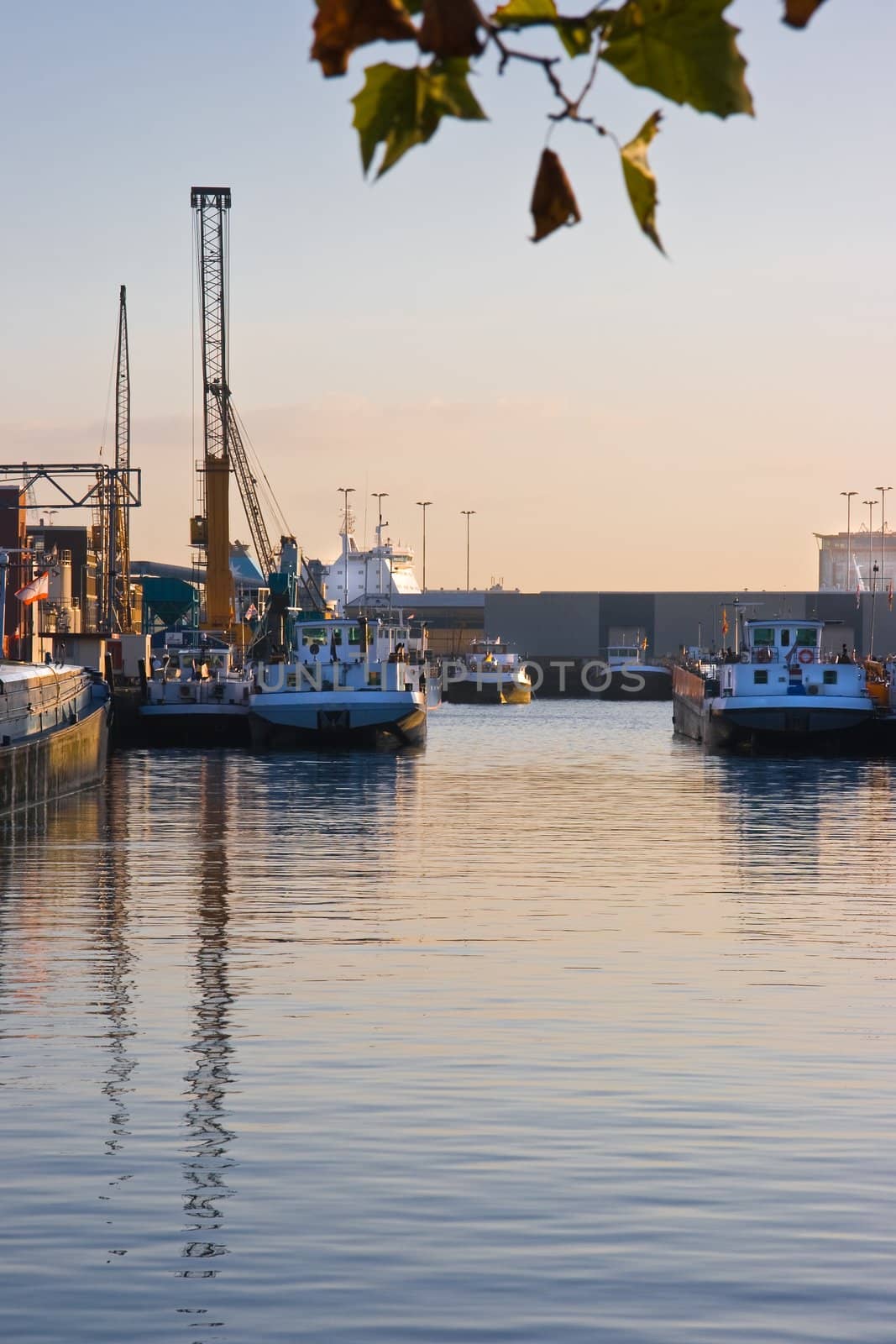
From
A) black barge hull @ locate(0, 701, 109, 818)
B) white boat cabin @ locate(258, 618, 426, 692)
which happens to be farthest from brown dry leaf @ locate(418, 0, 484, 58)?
white boat cabin @ locate(258, 618, 426, 692)

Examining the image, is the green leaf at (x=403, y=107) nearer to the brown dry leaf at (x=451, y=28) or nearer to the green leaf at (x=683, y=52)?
the brown dry leaf at (x=451, y=28)

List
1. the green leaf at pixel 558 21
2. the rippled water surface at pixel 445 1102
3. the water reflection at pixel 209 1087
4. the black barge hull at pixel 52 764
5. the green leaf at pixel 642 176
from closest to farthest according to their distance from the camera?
1. the green leaf at pixel 558 21
2. the green leaf at pixel 642 176
3. the rippled water surface at pixel 445 1102
4. the water reflection at pixel 209 1087
5. the black barge hull at pixel 52 764

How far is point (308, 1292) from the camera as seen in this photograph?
1190 centimetres

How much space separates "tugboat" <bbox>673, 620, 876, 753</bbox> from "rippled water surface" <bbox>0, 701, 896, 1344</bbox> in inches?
1763

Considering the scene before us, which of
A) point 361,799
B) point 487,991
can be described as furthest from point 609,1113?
point 361,799

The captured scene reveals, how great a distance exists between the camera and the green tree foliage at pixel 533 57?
349 cm

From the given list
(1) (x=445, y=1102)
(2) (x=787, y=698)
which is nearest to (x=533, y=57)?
(1) (x=445, y=1102)

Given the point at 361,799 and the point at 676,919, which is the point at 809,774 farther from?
the point at 676,919

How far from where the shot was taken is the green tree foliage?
11.4ft

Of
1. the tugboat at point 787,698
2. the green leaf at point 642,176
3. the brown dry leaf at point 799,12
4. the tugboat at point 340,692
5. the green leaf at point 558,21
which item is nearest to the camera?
the brown dry leaf at point 799,12

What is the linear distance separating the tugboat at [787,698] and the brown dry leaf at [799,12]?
269ft

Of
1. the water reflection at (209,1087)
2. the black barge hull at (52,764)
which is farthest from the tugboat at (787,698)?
the water reflection at (209,1087)

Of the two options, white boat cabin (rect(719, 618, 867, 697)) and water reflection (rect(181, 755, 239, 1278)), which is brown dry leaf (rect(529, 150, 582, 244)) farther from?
white boat cabin (rect(719, 618, 867, 697))

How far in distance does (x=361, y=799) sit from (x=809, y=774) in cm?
2182
